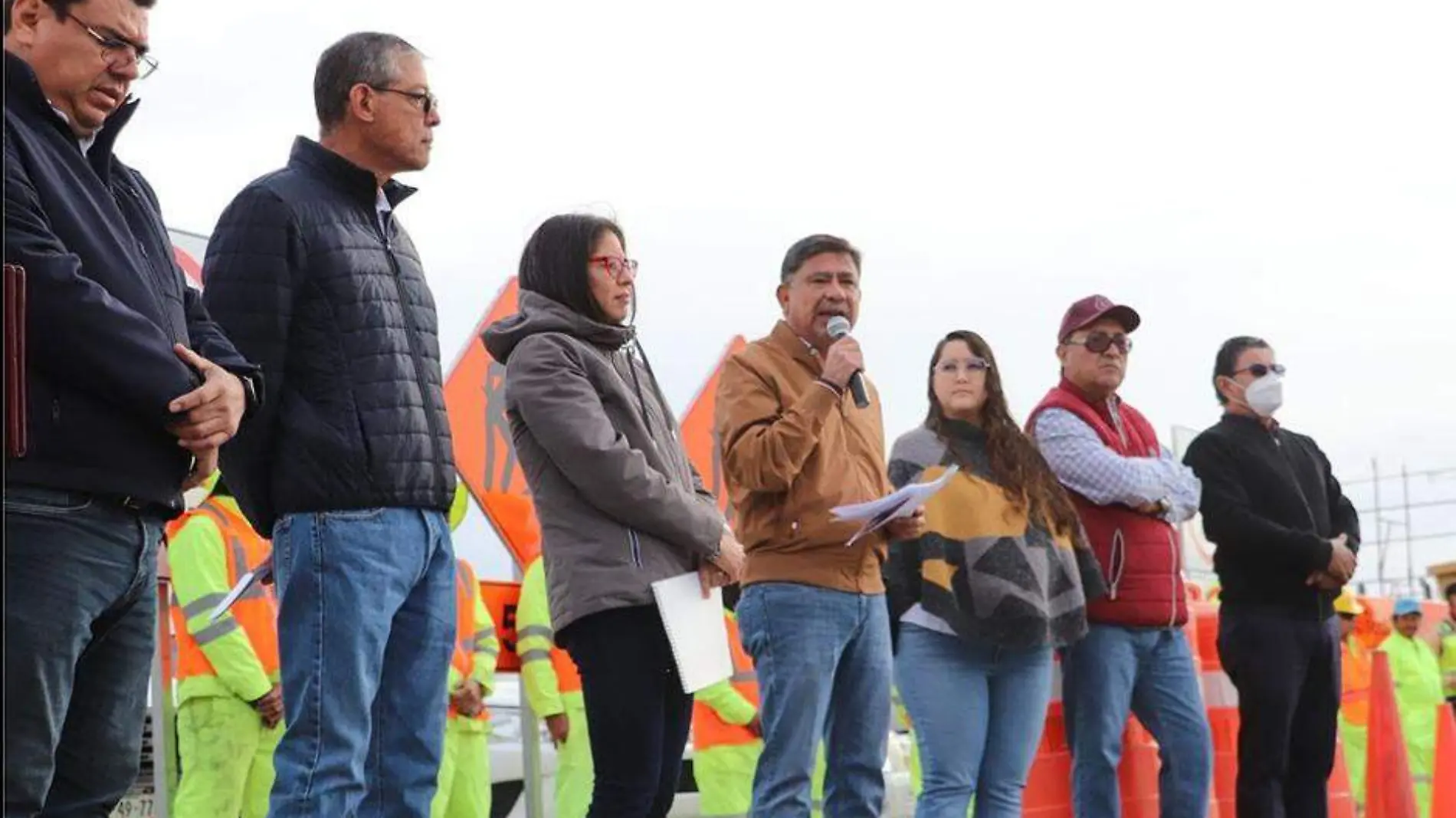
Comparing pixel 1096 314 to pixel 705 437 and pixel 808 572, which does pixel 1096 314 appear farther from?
pixel 705 437

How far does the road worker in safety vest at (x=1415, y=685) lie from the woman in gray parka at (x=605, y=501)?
470 inches

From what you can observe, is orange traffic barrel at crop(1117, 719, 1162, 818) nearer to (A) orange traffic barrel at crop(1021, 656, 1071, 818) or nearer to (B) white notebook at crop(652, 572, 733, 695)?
(A) orange traffic barrel at crop(1021, 656, 1071, 818)

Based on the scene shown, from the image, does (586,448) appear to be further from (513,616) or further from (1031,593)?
(513,616)

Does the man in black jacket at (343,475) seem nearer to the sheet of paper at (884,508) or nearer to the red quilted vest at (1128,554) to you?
the sheet of paper at (884,508)

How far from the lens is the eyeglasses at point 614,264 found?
4695 mm

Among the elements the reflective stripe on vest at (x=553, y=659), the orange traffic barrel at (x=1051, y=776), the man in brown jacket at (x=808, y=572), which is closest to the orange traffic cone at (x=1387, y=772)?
the orange traffic barrel at (x=1051, y=776)

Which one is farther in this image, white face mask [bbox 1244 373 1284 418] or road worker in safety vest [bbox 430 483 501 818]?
road worker in safety vest [bbox 430 483 501 818]

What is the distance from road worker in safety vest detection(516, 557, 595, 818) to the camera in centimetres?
902

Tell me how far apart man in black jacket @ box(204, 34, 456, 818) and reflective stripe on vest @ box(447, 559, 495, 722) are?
14.9 feet

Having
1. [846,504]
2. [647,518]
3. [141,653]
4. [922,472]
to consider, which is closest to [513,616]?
[922,472]

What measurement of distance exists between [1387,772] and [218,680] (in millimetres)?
4867

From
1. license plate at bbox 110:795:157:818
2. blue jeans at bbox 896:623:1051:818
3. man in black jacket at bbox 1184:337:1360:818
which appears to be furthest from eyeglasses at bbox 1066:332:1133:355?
license plate at bbox 110:795:157:818

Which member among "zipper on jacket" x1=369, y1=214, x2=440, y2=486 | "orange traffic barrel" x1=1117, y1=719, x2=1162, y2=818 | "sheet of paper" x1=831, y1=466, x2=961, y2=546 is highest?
"zipper on jacket" x1=369, y1=214, x2=440, y2=486

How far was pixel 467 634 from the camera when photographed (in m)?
8.71
